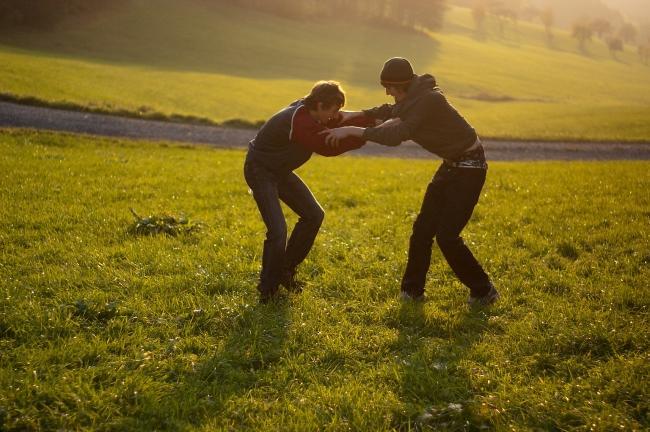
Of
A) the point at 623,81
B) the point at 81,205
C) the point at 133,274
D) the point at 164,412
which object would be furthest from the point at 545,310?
the point at 623,81

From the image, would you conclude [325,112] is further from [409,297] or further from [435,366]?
[435,366]

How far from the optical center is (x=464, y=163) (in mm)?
6898

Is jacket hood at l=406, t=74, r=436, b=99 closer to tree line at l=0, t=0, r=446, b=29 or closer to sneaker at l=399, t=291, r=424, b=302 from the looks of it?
sneaker at l=399, t=291, r=424, b=302

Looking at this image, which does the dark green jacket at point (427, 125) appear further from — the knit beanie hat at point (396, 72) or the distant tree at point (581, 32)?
the distant tree at point (581, 32)

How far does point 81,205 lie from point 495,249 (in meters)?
8.03

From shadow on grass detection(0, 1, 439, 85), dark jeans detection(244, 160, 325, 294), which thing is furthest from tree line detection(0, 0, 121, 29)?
dark jeans detection(244, 160, 325, 294)

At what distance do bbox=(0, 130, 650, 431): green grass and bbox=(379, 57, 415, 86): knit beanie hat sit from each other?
283 cm

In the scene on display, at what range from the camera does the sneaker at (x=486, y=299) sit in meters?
7.14

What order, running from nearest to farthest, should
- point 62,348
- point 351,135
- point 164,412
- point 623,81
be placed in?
point 164,412, point 62,348, point 351,135, point 623,81

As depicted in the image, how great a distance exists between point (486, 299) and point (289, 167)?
123 inches

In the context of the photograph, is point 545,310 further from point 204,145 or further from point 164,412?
point 204,145

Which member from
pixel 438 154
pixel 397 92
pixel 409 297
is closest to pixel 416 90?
pixel 397 92

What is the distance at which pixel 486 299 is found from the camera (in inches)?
281

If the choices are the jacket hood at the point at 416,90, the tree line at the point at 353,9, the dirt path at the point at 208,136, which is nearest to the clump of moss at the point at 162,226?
the jacket hood at the point at 416,90
